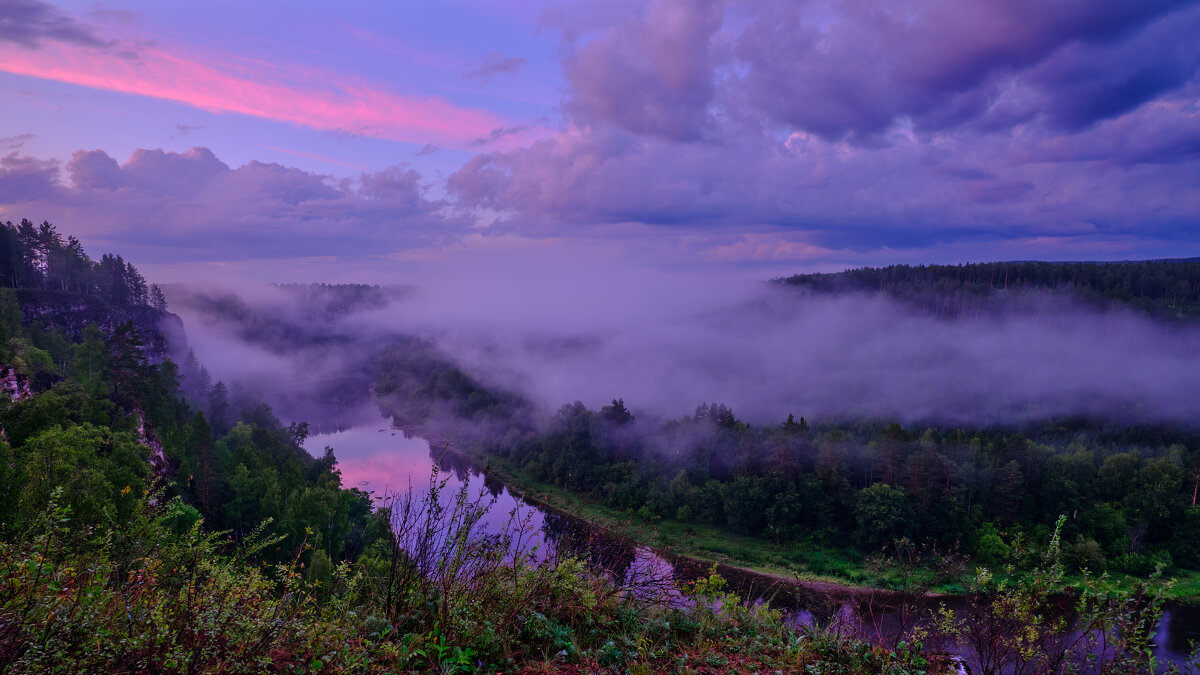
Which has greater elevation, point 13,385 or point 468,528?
point 468,528

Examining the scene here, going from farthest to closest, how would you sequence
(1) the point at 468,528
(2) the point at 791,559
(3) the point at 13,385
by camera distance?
(2) the point at 791,559
(3) the point at 13,385
(1) the point at 468,528

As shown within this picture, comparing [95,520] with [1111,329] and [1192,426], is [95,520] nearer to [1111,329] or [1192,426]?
[1192,426]

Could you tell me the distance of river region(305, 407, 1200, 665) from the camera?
6273 millimetres

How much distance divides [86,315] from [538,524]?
50.3 meters

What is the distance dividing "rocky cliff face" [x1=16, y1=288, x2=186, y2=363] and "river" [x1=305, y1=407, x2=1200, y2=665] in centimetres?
2172

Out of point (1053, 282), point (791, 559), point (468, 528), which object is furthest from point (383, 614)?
point (1053, 282)

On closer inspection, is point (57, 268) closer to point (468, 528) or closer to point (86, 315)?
point (86, 315)

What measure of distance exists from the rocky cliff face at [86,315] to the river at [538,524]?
21.7 metres

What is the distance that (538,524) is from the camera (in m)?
44.9

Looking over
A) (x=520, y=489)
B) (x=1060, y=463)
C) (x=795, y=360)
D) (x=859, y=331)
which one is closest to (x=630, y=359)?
(x=795, y=360)

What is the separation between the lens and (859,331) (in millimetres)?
145000

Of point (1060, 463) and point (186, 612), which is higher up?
point (186, 612)

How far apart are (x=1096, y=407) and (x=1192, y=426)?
10833 mm

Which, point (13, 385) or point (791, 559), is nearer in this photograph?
point (13, 385)
